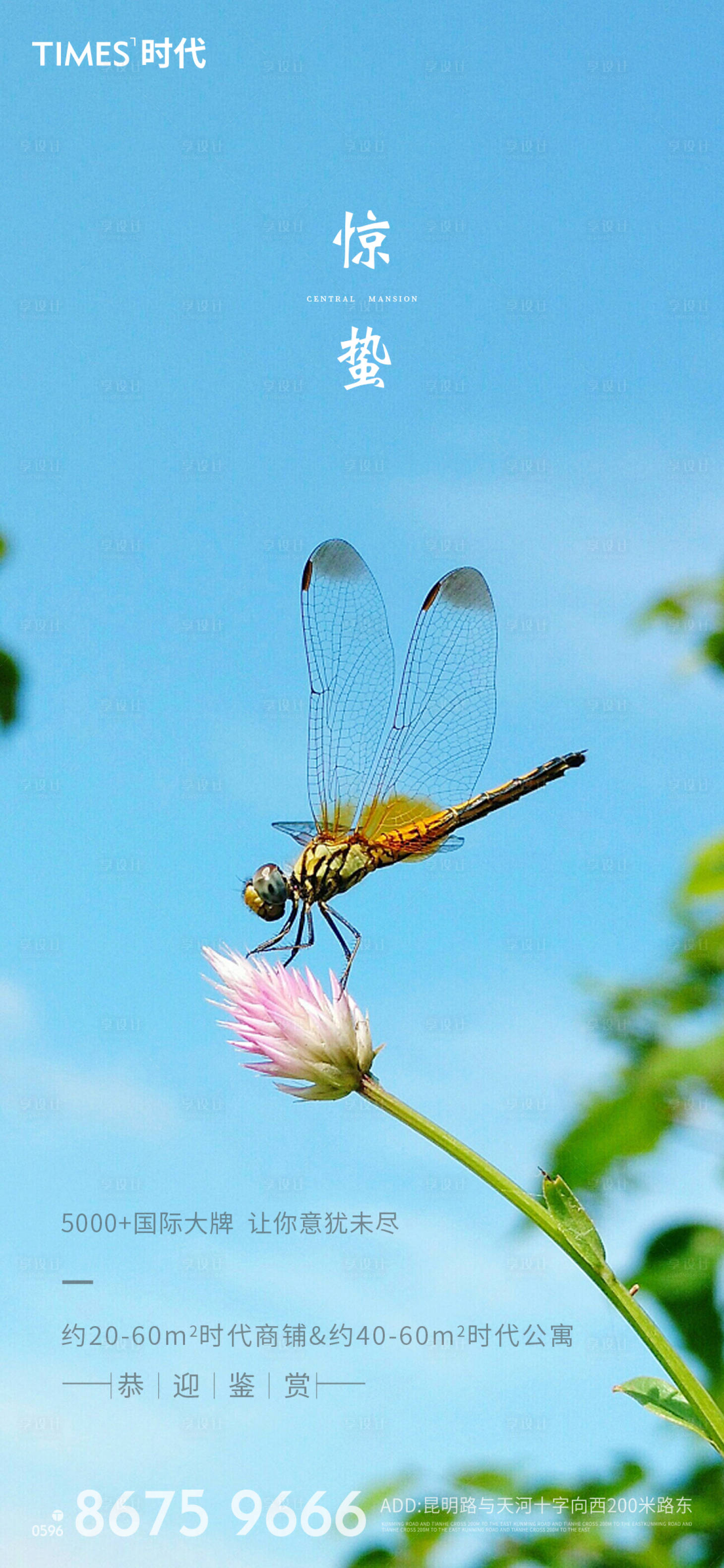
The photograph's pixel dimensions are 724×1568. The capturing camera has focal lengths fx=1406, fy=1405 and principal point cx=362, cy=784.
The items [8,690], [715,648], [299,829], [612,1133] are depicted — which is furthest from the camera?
[8,690]

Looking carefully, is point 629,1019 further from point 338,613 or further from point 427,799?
point 338,613

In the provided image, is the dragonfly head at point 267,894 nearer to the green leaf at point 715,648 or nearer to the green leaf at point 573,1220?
the green leaf at point 715,648

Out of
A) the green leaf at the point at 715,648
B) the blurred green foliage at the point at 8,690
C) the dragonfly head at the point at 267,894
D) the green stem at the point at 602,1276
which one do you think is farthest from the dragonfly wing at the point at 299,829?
the green stem at the point at 602,1276

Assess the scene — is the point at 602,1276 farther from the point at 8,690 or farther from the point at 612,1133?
the point at 8,690

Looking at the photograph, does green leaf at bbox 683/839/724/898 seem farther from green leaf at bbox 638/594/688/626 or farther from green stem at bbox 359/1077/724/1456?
green leaf at bbox 638/594/688/626

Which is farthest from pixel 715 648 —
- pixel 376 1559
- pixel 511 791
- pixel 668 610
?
pixel 376 1559

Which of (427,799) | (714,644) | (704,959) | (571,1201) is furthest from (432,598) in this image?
(571,1201)
